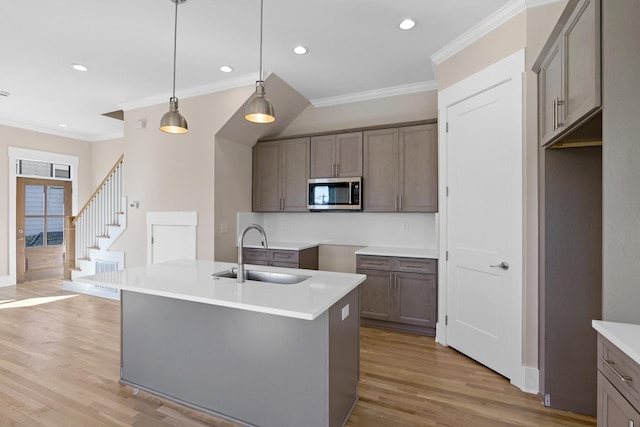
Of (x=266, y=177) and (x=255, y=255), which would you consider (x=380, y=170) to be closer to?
(x=266, y=177)

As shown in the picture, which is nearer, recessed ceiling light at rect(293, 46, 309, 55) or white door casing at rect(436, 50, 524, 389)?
white door casing at rect(436, 50, 524, 389)

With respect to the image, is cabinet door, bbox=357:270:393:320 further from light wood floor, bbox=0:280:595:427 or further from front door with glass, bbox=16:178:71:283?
front door with glass, bbox=16:178:71:283

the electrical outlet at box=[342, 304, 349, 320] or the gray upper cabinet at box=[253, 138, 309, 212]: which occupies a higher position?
the gray upper cabinet at box=[253, 138, 309, 212]

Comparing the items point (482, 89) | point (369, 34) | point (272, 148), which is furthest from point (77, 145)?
point (482, 89)

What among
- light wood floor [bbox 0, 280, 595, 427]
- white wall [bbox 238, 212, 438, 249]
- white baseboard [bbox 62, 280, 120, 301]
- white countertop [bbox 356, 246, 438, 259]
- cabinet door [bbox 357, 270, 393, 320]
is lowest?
light wood floor [bbox 0, 280, 595, 427]

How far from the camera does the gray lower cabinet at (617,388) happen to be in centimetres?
113

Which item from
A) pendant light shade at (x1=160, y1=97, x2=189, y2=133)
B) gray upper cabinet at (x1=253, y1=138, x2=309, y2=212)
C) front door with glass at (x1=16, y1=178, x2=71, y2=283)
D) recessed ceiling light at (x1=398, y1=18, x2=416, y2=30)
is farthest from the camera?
front door with glass at (x1=16, y1=178, x2=71, y2=283)

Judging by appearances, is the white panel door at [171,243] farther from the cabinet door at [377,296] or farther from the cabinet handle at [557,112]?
the cabinet handle at [557,112]

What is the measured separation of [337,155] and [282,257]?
152 centimetres

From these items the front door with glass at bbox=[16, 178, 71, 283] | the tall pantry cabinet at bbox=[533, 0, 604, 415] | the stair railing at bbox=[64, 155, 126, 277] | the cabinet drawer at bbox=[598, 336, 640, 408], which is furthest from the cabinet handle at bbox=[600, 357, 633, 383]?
the front door with glass at bbox=[16, 178, 71, 283]

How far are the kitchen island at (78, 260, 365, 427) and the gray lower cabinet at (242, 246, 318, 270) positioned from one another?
1.73 metres

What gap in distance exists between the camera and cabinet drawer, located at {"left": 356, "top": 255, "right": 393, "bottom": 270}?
145 inches

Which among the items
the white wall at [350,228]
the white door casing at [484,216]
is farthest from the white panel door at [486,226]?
the white wall at [350,228]

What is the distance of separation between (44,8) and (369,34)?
2678 mm
